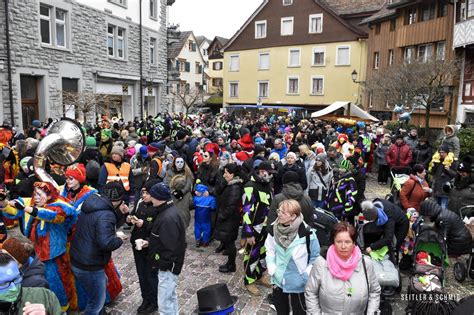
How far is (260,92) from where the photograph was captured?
38.2 meters

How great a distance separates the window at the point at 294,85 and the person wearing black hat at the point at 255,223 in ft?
103

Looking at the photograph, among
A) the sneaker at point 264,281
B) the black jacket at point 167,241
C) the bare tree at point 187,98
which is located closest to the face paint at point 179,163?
the sneaker at point 264,281

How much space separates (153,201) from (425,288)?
3280 millimetres

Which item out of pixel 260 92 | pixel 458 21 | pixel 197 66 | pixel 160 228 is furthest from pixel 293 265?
pixel 197 66

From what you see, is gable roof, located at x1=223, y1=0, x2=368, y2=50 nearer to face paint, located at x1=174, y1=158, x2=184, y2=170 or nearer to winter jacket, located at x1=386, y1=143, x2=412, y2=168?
winter jacket, located at x1=386, y1=143, x2=412, y2=168

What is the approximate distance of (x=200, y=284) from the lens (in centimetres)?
556

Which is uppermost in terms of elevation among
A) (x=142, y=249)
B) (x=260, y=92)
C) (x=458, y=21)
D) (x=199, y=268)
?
(x=458, y=21)

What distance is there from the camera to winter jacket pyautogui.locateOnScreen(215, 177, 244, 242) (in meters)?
5.84

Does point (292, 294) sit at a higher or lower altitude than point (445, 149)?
lower

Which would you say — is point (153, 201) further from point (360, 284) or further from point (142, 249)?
point (360, 284)

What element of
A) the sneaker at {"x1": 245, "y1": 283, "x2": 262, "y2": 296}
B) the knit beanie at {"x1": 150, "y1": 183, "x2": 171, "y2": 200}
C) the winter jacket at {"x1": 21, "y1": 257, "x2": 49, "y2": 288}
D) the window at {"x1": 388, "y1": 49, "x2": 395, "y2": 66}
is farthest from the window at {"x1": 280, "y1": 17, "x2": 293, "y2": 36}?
the winter jacket at {"x1": 21, "y1": 257, "x2": 49, "y2": 288}

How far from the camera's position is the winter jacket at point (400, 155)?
10680mm

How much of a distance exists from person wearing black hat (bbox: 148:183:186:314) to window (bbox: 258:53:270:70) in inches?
1369

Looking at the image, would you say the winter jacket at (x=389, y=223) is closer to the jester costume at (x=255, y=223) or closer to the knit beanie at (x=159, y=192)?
the jester costume at (x=255, y=223)
